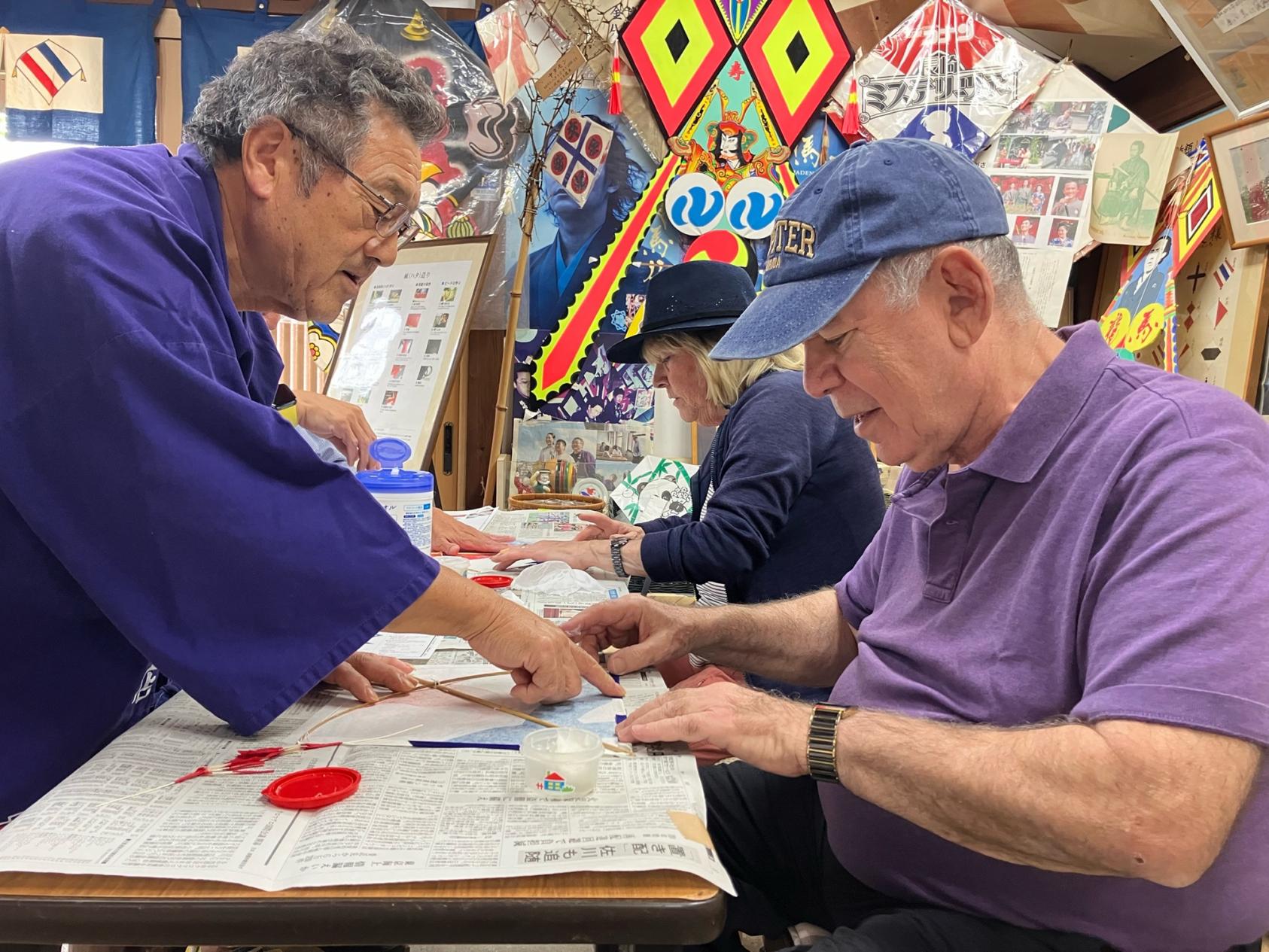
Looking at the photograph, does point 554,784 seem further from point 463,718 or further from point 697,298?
point 697,298

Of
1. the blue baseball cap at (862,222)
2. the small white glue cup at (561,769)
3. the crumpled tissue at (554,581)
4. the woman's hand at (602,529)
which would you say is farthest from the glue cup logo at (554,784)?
the woman's hand at (602,529)

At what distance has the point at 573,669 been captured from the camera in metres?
1.18

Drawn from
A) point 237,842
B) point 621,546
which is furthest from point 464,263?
point 237,842

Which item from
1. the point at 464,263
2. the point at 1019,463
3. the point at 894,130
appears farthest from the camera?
the point at 894,130

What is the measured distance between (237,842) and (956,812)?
697 mm

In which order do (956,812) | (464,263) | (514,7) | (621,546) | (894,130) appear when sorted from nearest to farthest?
(956,812) < (621,546) < (464,263) < (514,7) < (894,130)

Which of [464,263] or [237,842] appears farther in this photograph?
[464,263]

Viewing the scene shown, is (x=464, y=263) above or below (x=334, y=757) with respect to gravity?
above

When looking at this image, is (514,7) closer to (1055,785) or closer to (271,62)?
(271,62)

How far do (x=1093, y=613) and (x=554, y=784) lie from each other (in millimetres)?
599

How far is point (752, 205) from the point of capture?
4.27 meters

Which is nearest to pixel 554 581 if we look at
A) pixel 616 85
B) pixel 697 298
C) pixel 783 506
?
pixel 783 506

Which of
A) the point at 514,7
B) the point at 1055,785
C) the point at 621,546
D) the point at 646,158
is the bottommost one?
the point at 621,546

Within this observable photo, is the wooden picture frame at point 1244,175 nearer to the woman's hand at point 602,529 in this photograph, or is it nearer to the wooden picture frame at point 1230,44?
the wooden picture frame at point 1230,44
